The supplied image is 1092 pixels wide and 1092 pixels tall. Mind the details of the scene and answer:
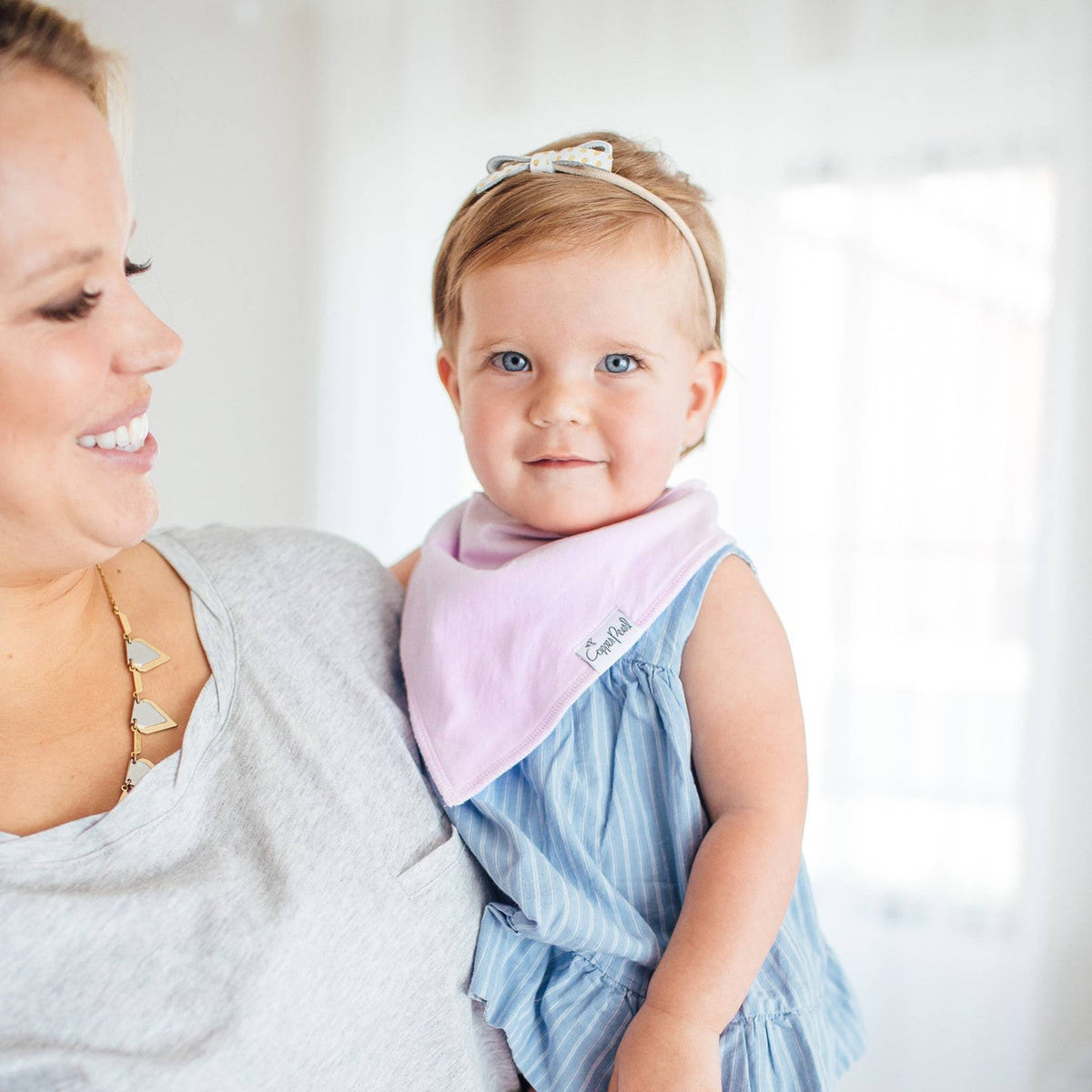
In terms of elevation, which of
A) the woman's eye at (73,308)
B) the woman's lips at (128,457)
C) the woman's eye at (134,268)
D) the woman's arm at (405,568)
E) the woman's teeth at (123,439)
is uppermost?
the woman's eye at (134,268)

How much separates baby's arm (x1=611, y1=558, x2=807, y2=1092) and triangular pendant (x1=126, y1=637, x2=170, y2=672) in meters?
0.50

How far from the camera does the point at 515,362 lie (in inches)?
43.6

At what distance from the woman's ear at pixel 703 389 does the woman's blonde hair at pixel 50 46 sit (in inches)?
26.1

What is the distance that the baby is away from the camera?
0.97 meters

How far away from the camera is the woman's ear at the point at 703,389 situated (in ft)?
3.94

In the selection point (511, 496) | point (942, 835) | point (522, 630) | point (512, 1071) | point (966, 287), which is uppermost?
point (966, 287)

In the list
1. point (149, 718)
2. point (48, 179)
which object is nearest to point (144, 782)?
point (149, 718)

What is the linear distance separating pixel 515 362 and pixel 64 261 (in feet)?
1.47

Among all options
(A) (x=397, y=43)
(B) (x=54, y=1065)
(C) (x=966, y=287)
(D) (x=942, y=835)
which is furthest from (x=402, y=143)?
(B) (x=54, y=1065)

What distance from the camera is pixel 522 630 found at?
104cm

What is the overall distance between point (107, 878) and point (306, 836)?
16 centimetres

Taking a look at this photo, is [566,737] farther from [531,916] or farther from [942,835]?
[942,835]

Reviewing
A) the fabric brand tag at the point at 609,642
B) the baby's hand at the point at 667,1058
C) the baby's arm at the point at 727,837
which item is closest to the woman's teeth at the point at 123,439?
the fabric brand tag at the point at 609,642

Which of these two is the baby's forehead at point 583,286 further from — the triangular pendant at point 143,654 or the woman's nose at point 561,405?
the triangular pendant at point 143,654
